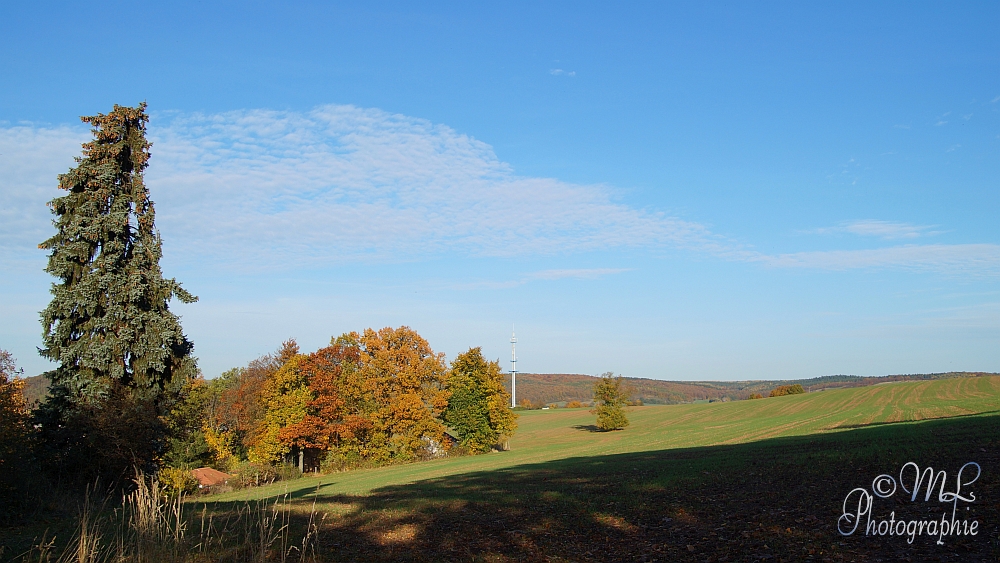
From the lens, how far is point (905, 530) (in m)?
9.14

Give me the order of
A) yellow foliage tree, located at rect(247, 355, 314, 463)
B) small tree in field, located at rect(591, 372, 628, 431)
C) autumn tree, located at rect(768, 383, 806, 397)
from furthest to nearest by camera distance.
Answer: autumn tree, located at rect(768, 383, 806, 397)
small tree in field, located at rect(591, 372, 628, 431)
yellow foliage tree, located at rect(247, 355, 314, 463)

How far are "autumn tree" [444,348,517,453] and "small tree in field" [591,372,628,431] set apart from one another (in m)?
13.6

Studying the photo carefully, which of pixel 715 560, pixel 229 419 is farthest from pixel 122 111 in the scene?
pixel 229 419

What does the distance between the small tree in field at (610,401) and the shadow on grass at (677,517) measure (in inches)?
1979

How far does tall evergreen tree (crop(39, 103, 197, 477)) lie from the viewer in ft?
78.4

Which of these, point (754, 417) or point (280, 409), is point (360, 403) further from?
point (754, 417)

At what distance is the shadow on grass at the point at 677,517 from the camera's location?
8828 mm

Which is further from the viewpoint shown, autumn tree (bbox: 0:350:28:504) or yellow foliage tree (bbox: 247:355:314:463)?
yellow foliage tree (bbox: 247:355:314:463)

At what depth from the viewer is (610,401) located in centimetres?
6856

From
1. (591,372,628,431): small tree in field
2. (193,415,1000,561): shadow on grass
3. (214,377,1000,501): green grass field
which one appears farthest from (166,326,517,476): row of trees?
(193,415,1000,561): shadow on grass

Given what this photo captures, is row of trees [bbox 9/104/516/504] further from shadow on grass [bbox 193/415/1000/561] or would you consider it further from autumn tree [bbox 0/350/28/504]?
shadow on grass [bbox 193/415/1000/561]

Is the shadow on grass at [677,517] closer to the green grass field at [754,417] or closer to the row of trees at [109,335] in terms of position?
the row of trees at [109,335]

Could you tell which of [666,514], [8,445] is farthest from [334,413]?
[666,514]

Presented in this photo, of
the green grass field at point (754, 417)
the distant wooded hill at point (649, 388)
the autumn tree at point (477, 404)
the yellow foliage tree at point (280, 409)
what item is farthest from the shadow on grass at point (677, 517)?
the distant wooded hill at point (649, 388)
